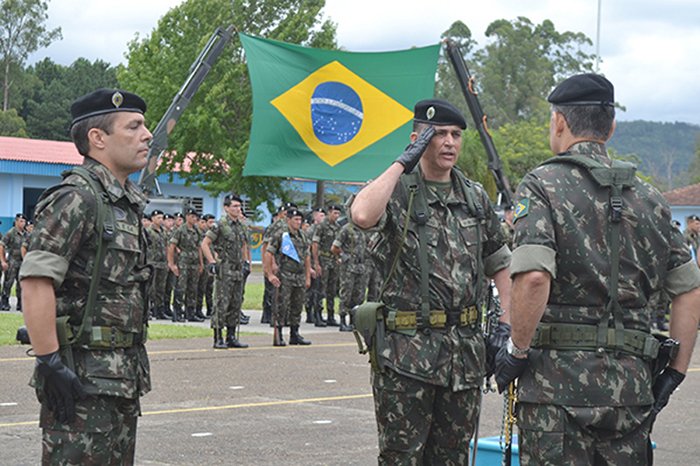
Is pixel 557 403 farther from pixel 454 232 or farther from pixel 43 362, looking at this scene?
pixel 43 362

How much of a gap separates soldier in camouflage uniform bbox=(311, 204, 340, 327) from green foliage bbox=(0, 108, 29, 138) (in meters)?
45.6

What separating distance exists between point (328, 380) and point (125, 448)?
20.4 ft

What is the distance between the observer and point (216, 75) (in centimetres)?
3569

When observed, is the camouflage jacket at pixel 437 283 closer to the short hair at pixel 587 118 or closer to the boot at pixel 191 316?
the short hair at pixel 587 118

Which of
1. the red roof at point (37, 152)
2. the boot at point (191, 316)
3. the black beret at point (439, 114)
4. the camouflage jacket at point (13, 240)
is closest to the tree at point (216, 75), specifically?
the red roof at point (37, 152)

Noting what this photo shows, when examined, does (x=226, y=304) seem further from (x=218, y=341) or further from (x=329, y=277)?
(x=329, y=277)

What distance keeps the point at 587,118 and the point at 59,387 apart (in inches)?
98.9

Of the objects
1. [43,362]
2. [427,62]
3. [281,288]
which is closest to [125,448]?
[43,362]

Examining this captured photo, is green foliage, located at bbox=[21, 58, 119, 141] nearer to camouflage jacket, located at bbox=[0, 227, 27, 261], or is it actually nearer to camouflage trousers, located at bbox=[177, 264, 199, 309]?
camouflage jacket, located at bbox=[0, 227, 27, 261]

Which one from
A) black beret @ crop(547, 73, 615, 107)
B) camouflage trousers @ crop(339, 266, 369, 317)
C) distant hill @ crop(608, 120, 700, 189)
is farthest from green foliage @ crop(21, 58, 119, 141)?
distant hill @ crop(608, 120, 700, 189)

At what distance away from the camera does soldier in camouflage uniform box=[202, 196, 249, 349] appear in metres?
12.5

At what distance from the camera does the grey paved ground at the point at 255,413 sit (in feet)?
20.5

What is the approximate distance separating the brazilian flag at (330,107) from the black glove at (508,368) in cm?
907

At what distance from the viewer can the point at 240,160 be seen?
34.6 meters
